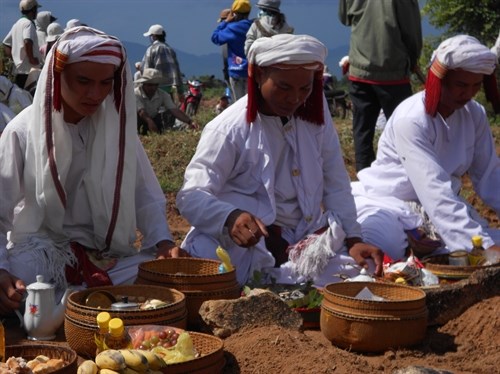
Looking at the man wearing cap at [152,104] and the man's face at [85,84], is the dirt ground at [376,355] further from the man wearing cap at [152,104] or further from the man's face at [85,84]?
the man wearing cap at [152,104]

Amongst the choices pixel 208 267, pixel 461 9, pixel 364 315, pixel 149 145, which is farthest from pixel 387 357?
pixel 461 9

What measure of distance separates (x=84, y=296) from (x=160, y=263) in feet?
2.05

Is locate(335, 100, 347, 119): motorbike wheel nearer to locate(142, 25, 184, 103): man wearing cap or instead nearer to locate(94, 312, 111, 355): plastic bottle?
locate(142, 25, 184, 103): man wearing cap

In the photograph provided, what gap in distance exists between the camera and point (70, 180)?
5.14 metres

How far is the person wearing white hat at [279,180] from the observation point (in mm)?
5391

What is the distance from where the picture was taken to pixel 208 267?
5.00m

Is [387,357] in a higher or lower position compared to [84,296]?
lower

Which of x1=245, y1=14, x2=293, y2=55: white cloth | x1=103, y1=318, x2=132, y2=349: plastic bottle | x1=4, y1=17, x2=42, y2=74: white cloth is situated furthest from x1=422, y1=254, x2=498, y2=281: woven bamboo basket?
x1=4, y1=17, x2=42, y2=74: white cloth

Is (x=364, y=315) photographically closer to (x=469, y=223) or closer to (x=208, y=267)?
(x=208, y=267)

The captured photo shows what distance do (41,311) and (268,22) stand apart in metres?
8.48

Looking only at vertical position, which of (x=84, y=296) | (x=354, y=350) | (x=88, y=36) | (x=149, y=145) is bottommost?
(x=149, y=145)

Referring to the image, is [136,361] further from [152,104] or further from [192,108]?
[192,108]

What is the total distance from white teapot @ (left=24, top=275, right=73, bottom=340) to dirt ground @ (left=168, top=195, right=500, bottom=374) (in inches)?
33.6

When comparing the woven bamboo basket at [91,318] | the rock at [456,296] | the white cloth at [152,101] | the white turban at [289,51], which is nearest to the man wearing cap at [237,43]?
the white cloth at [152,101]
